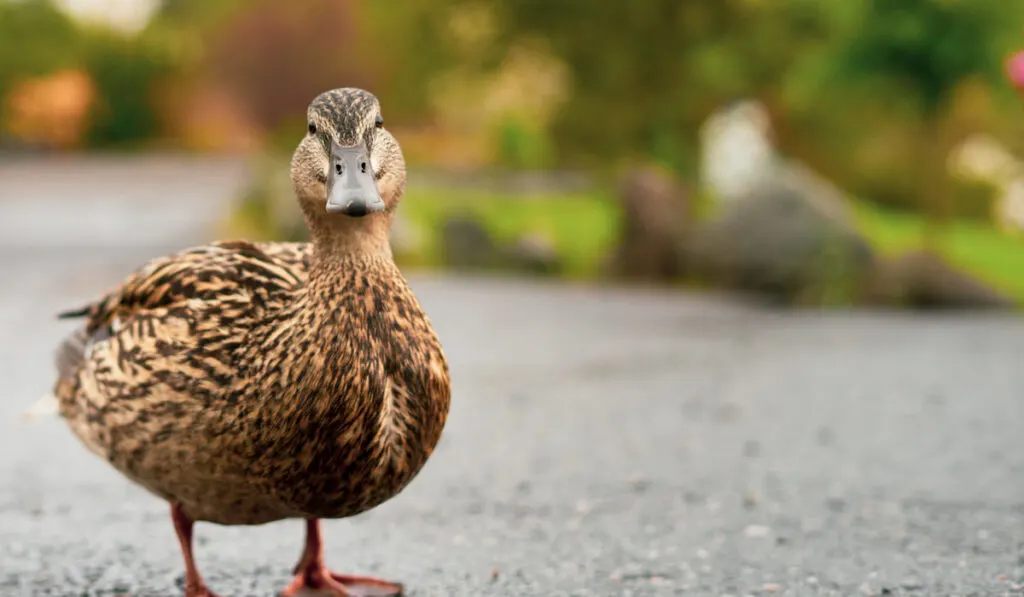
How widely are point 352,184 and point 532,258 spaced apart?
1111 cm

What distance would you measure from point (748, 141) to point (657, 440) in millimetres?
13049

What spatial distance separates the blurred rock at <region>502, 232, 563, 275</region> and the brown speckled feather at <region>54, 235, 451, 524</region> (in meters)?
10.3

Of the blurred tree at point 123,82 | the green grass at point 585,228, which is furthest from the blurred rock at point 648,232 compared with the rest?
the blurred tree at point 123,82

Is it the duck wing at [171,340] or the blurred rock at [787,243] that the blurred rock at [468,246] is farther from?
the duck wing at [171,340]

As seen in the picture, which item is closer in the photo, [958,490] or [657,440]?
[958,490]

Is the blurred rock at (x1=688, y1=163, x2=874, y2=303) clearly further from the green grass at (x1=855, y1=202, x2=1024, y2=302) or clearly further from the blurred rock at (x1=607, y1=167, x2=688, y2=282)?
the blurred rock at (x1=607, y1=167, x2=688, y2=282)

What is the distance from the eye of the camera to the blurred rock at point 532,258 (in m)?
14.2

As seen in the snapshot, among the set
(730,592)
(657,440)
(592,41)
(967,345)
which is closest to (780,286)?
(967,345)

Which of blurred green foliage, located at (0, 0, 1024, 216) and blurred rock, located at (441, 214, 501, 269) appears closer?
blurred green foliage, located at (0, 0, 1024, 216)

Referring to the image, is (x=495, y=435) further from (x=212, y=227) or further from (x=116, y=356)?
(x=212, y=227)

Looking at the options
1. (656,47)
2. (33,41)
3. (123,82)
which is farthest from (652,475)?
(33,41)

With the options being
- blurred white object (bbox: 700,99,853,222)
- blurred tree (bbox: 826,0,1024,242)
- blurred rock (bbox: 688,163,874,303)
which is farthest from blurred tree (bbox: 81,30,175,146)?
blurred tree (bbox: 826,0,1024,242)

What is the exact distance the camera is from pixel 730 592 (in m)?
4.34

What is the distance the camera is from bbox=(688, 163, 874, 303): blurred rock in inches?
482
